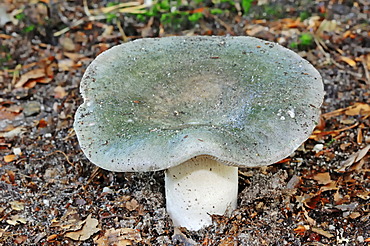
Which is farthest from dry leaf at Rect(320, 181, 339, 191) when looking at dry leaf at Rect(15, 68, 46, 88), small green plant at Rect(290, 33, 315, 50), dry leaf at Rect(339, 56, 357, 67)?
dry leaf at Rect(15, 68, 46, 88)

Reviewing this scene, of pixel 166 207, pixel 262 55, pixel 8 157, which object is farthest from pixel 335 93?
Result: pixel 8 157

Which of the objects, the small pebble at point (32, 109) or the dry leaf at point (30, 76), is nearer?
the small pebble at point (32, 109)

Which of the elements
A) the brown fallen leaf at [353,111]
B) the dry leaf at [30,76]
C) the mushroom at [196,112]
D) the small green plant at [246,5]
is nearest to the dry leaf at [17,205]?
the mushroom at [196,112]

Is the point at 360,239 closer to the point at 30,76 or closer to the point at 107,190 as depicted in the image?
the point at 107,190

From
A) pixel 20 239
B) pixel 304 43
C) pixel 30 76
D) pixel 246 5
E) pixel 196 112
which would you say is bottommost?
pixel 20 239

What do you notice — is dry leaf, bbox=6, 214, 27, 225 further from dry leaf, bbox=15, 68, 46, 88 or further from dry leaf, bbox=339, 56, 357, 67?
dry leaf, bbox=339, 56, 357, 67

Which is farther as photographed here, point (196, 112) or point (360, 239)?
point (360, 239)

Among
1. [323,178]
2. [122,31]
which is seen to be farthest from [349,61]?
[122,31]

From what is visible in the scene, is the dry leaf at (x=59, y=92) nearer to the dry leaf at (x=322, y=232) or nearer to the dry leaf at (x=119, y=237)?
the dry leaf at (x=119, y=237)
